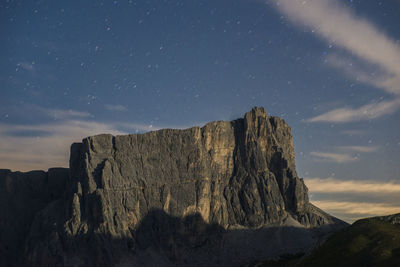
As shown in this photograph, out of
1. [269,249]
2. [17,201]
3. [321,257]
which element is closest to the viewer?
[321,257]

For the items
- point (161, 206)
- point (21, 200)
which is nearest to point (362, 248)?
point (161, 206)

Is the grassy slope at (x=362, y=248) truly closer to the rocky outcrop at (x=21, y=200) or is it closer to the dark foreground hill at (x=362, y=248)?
the dark foreground hill at (x=362, y=248)

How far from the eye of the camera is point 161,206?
17588 centimetres

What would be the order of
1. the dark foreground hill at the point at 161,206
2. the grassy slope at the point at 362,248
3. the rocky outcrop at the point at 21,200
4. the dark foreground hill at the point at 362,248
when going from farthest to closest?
the rocky outcrop at the point at 21,200, the dark foreground hill at the point at 161,206, the grassy slope at the point at 362,248, the dark foreground hill at the point at 362,248

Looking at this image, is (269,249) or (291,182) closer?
(269,249)

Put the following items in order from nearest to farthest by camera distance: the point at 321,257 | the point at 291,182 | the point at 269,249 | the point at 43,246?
the point at 321,257 → the point at 43,246 → the point at 269,249 → the point at 291,182

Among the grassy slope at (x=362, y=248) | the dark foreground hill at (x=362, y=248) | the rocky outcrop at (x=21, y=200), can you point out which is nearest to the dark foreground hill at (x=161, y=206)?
the rocky outcrop at (x=21, y=200)

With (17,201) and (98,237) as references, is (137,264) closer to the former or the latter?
(98,237)

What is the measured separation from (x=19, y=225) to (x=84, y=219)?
104 feet

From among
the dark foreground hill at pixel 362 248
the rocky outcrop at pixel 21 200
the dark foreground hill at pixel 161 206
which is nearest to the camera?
the dark foreground hill at pixel 362 248

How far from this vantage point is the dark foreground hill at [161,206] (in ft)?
528

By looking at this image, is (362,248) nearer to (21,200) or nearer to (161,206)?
(161,206)

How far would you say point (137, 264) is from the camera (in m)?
158

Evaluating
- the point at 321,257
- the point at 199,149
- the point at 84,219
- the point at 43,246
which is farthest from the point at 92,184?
Answer: the point at 321,257
